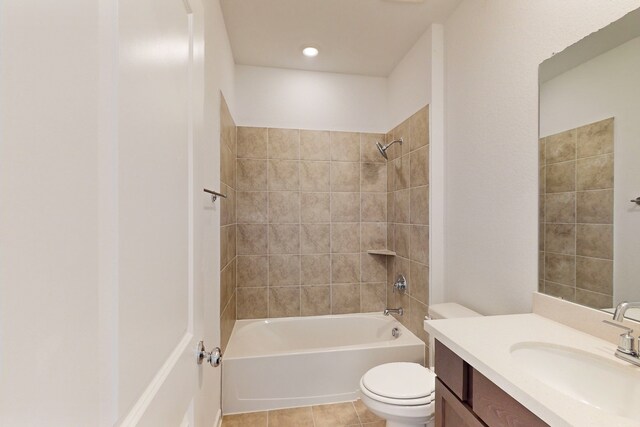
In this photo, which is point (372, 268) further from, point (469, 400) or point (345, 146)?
point (469, 400)

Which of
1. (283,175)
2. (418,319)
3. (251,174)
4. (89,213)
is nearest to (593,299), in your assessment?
(418,319)

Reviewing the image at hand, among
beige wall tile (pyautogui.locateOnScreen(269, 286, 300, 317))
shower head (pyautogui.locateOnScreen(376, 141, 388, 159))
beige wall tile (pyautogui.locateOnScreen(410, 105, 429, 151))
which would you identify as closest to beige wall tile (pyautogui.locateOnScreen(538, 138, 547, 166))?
beige wall tile (pyautogui.locateOnScreen(410, 105, 429, 151))

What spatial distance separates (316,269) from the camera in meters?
2.71

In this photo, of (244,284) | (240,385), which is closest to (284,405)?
(240,385)

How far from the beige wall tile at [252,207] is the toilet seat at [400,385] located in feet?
5.12

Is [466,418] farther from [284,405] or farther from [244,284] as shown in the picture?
[244,284]

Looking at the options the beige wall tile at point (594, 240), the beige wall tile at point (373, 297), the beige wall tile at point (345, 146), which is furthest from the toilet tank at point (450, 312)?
Answer: the beige wall tile at point (345, 146)

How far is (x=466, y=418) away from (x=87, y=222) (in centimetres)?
113

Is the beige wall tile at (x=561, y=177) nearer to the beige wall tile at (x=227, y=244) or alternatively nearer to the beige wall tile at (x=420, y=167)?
the beige wall tile at (x=420, y=167)

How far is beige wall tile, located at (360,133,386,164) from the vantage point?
2.79m

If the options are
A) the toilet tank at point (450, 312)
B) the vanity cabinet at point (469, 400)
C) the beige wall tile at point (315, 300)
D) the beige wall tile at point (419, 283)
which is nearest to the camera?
the vanity cabinet at point (469, 400)

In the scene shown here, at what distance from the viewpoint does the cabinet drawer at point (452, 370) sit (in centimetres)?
95

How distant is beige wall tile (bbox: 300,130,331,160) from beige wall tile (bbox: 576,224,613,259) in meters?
1.95

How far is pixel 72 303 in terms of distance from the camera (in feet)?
1.08
